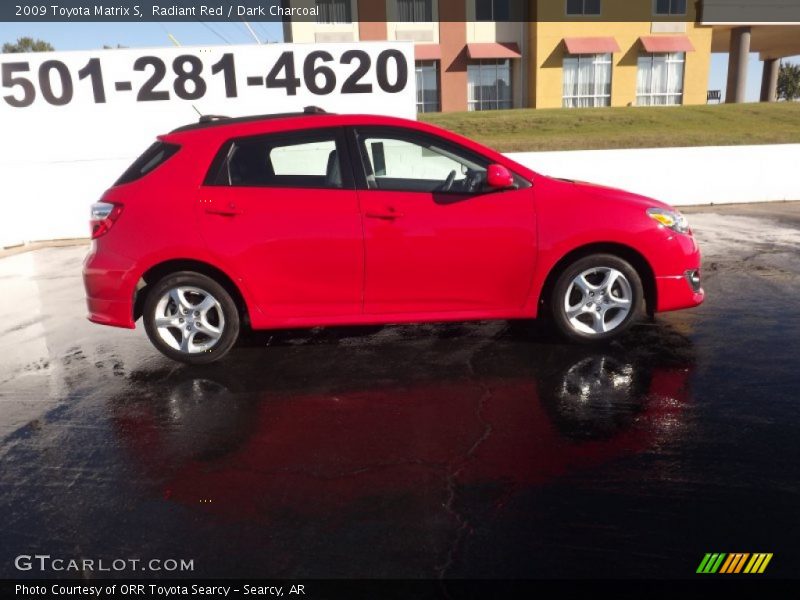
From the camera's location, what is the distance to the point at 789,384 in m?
4.12

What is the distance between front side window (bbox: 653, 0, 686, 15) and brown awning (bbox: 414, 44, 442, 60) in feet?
35.6

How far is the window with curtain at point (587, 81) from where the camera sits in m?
31.7

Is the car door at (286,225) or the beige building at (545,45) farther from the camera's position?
the beige building at (545,45)

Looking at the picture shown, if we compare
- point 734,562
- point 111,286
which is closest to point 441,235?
point 111,286

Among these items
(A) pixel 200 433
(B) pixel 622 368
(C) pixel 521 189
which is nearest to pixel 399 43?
(C) pixel 521 189

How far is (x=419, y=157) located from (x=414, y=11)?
2844 cm

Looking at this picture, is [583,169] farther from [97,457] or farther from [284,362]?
[97,457]

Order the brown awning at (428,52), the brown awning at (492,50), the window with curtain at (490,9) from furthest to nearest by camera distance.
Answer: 1. the window with curtain at (490,9)
2. the brown awning at (492,50)
3. the brown awning at (428,52)

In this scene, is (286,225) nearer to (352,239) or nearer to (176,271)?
(352,239)

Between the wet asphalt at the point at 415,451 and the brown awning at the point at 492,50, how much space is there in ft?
89.9

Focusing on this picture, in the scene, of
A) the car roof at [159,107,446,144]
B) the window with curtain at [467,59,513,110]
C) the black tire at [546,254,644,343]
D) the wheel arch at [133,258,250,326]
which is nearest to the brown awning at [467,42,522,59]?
the window with curtain at [467,59,513,110]

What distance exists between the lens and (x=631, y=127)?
2111 cm

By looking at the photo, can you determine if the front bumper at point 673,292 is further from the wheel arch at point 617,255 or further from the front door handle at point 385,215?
the front door handle at point 385,215

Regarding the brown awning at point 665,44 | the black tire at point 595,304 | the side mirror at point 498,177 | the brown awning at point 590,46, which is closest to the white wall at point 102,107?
the side mirror at point 498,177
